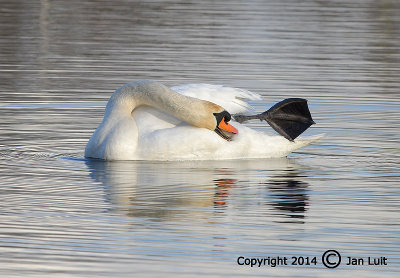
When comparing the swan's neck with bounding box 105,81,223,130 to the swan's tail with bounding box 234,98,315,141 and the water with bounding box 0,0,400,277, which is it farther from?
the swan's tail with bounding box 234,98,315,141

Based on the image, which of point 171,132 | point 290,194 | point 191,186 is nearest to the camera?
point 290,194

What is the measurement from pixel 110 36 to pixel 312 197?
14.6m

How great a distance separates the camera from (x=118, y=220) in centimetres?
866

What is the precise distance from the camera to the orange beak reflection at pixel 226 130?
453 inches

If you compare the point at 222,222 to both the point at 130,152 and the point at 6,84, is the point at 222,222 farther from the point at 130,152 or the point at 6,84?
the point at 6,84

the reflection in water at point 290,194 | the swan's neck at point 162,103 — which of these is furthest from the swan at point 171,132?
the reflection in water at point 290,194

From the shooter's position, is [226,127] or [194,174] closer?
[194,174]

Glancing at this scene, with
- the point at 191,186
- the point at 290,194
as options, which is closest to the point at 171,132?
the point at 191,186

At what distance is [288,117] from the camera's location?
12.1 metres

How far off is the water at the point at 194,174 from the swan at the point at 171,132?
168 mm

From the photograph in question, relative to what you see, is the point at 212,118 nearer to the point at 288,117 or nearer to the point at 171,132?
the point at 171,132

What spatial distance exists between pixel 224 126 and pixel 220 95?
0.63m

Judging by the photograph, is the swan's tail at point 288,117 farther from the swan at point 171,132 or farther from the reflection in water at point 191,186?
the reflection in water at point 191,186

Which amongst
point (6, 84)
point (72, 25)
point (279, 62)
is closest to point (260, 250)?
point (6, 84)
